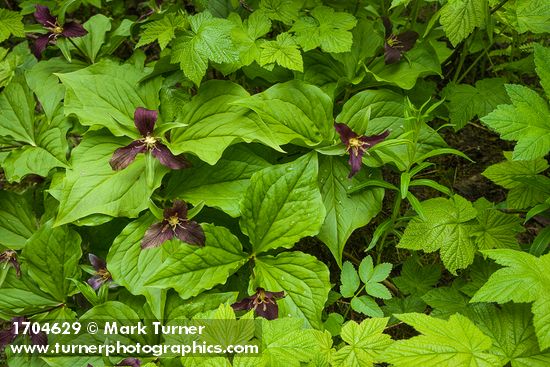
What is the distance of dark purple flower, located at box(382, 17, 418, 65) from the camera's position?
2.29 m

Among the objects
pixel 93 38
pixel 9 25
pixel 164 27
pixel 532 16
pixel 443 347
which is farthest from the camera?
pixel 93 38

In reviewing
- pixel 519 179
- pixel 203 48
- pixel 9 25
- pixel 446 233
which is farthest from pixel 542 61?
pixel 9 25

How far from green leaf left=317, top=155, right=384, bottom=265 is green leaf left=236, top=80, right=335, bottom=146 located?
0.13m

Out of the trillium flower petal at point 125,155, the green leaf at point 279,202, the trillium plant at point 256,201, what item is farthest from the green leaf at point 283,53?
the trillium flower petal at point 125,155

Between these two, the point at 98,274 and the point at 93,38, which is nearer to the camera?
the point at 98,274

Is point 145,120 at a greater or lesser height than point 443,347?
greater

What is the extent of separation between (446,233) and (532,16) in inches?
38.7

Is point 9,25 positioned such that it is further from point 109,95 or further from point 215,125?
point 215,125

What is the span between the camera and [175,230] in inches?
75.8

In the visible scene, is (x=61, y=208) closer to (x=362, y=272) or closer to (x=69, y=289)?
(x=69, y=289)

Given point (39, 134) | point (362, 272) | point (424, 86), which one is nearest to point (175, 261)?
point (362, 272)

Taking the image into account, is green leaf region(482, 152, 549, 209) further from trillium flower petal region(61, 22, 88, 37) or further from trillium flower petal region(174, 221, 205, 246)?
trillium flower petal region(61, 22, 88, 37)

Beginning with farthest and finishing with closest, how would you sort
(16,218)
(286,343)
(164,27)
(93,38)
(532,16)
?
(93,38)
(16,218)
(164,27)
(532,16)
(286,343)

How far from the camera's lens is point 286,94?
217cm
